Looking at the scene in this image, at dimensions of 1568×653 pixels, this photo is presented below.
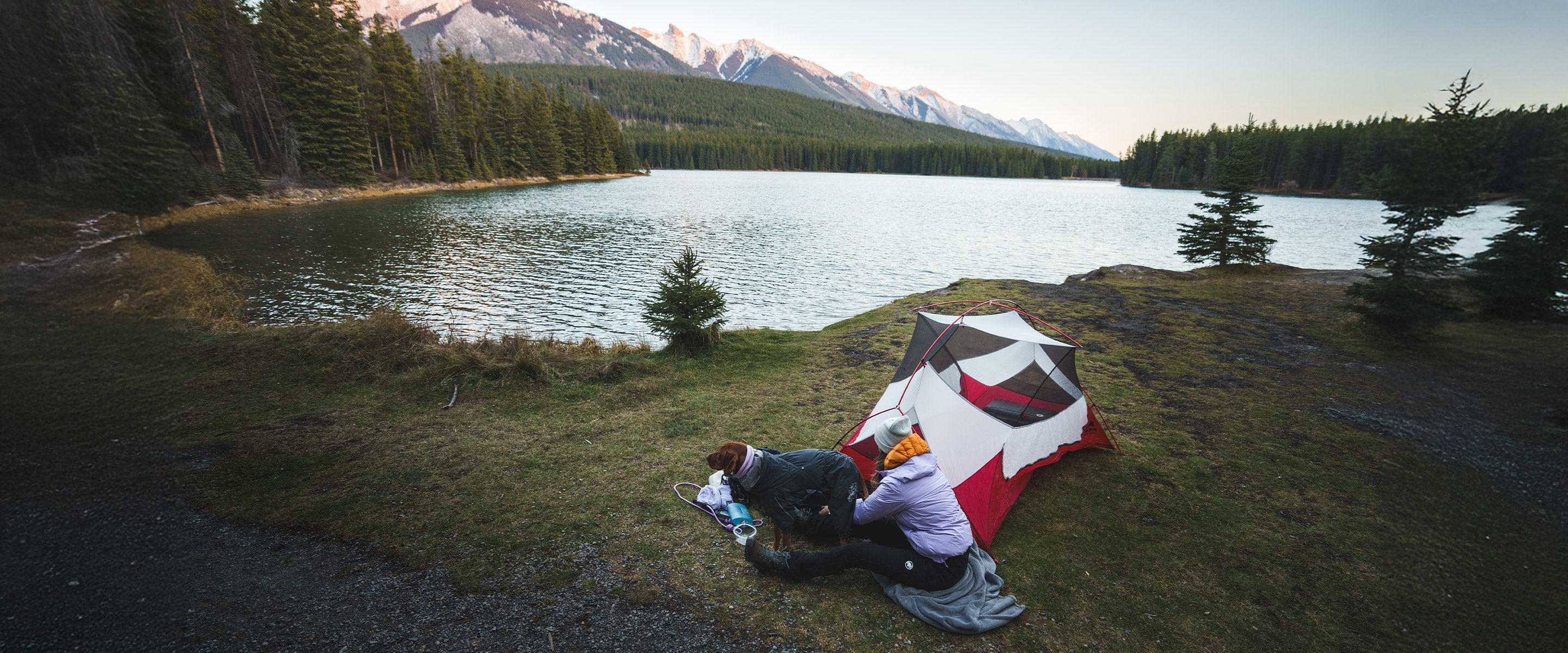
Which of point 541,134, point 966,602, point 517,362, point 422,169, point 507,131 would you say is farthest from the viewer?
point 541,134

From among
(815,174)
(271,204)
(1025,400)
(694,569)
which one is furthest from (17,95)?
(815,174)

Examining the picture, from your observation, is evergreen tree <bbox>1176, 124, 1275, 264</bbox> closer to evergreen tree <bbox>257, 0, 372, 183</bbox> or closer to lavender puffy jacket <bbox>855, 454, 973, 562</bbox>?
lavender puffy jacket <bbox>855, 454, 973, 562</bbox>

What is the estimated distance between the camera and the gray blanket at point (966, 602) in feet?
16.2

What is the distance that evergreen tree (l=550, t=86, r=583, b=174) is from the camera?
90812 mm

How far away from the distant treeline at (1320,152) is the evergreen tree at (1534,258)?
0.54 metres

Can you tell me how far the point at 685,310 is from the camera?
12680 mm

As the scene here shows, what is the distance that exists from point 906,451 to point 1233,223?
27.7m

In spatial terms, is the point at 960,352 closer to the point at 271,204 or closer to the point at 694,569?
the point at 694,569

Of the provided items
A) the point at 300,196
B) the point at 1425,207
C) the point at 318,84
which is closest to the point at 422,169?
the point at 318,84

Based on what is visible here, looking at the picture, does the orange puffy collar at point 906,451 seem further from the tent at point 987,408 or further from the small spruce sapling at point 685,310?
the small spruce sapling at point 685,310

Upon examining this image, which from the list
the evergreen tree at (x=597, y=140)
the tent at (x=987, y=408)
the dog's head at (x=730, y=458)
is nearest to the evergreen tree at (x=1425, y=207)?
the tent at (x=987, y=408)

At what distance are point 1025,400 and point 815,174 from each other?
15189cm

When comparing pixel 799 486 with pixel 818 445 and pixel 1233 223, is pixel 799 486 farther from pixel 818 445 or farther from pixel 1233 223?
pixel 1233 223

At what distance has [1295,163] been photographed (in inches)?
3632
